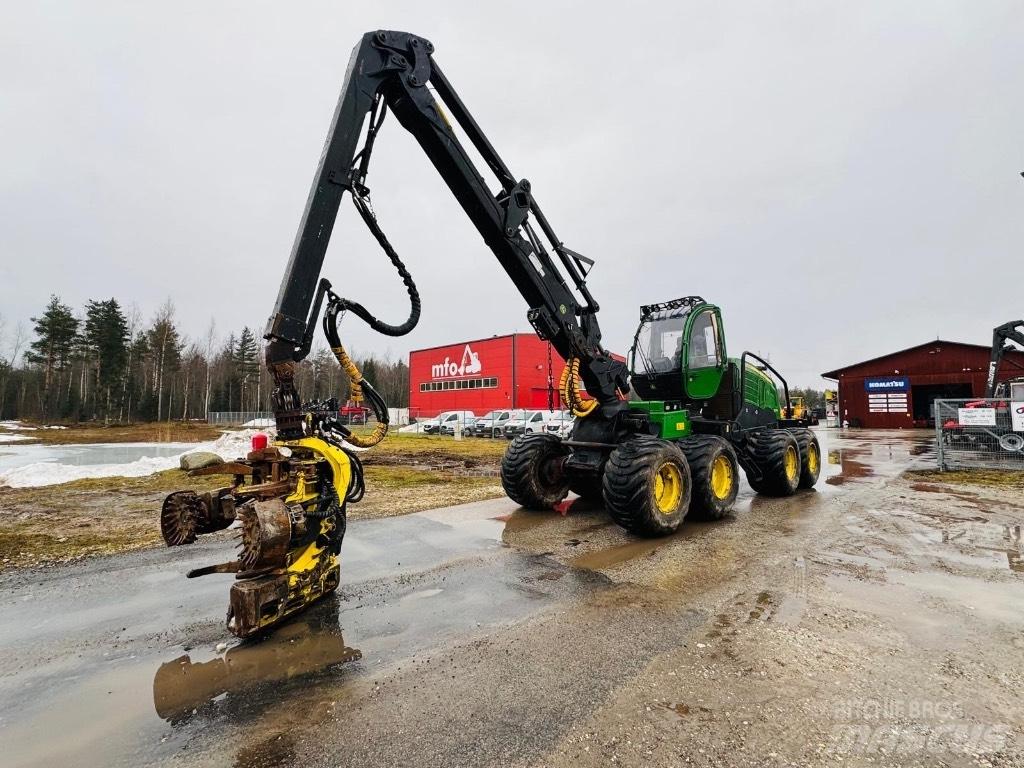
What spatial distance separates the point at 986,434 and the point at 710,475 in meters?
10.8

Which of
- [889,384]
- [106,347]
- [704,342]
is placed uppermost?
[106,347]

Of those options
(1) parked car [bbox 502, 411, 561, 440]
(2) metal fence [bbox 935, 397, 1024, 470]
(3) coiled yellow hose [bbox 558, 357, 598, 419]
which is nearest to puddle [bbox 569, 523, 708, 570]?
(3) coiled yellow hose [bbox 558, 357, 598, 419]

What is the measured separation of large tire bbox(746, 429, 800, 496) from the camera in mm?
8617

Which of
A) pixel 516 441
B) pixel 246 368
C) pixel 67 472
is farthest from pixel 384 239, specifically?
pixel 246 368

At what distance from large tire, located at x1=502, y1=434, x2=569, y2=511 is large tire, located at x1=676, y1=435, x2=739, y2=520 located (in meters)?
1.87

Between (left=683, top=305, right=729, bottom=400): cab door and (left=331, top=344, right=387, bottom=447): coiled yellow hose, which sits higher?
(left=683, top=305, right=729, bottom=400): cab door

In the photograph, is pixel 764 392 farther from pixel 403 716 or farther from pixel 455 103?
pixel 403 716

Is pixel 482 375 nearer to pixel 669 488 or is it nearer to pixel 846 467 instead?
pixel 846 467

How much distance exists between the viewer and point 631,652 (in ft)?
10.4

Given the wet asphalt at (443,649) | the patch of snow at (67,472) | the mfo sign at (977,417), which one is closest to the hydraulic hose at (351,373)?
the wet asphalt at (443,649)

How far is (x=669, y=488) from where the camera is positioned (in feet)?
20.9

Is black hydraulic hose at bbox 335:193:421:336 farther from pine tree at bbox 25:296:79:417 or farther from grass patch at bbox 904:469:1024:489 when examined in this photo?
pine tree at bbox 25:296:79:417

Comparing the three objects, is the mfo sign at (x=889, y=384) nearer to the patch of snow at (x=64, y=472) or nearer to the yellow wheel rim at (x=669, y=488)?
the yellow wheel rim at (x=669, y=488)

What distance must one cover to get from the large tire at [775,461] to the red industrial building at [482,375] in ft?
68.9
